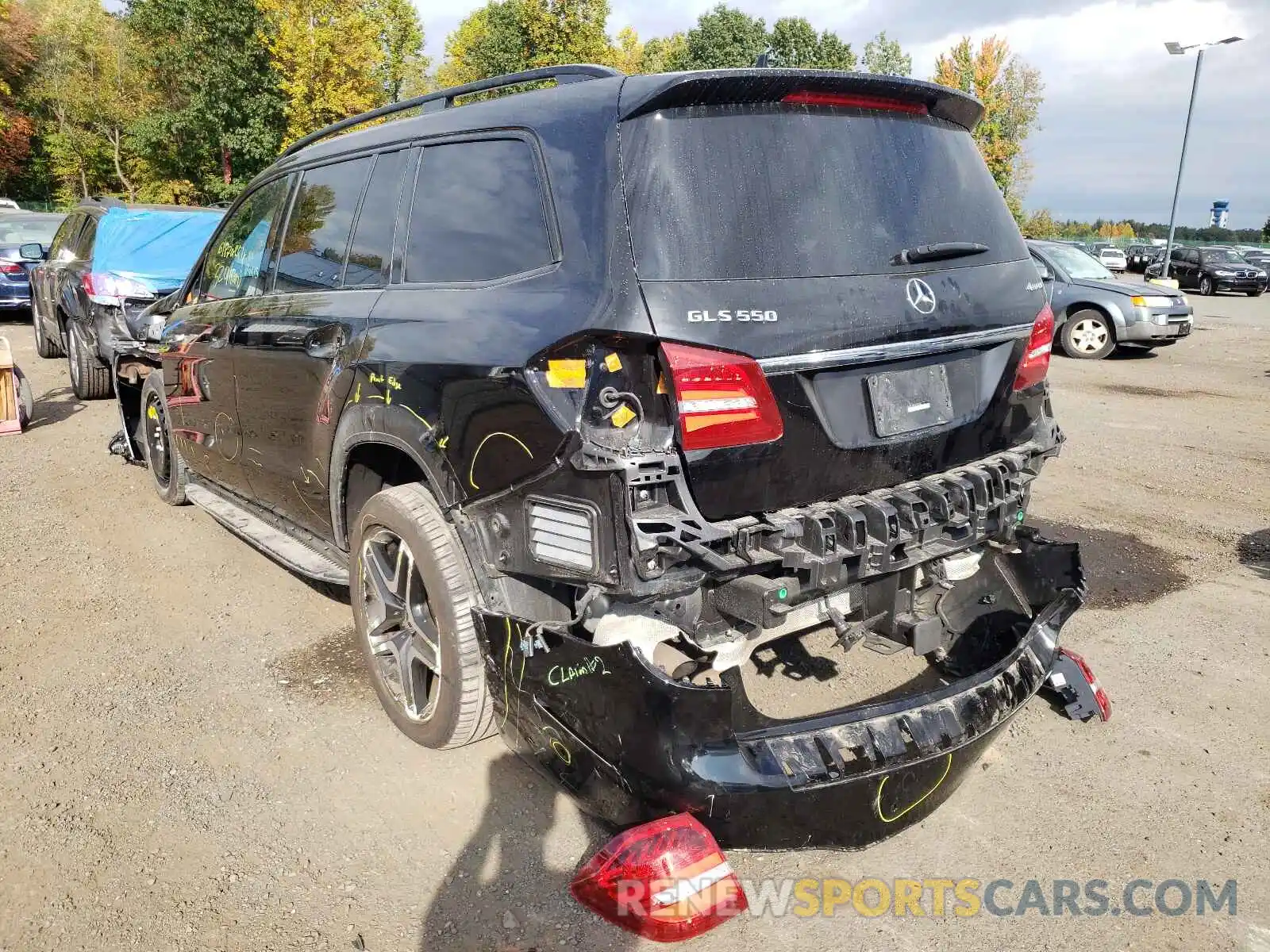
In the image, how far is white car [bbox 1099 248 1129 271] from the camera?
119ft

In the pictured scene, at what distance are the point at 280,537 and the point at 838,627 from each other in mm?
2640

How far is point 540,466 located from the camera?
7.91ft

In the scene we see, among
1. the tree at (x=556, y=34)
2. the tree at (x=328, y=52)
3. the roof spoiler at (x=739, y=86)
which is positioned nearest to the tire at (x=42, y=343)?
the roof spoiler at (x=739, y=86)

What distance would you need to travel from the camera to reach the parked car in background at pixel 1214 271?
94.3ft

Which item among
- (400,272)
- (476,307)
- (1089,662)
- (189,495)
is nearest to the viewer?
(476,307)

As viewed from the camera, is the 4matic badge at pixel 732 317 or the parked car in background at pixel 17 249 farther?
the parked car in background at pixel 17 249

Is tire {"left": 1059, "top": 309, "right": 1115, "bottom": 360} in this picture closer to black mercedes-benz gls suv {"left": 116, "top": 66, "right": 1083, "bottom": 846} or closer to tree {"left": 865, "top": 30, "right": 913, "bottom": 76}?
black mercedes-benz gls suv {"left": 116, "top": 66, "right": 1083, "bottom": 846}

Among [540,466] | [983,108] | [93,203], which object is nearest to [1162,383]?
[983,108]

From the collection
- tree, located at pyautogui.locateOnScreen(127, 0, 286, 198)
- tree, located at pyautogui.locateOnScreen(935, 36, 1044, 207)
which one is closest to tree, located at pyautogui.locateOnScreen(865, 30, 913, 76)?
tree, located at pyautogui.locateOnScreen(935, 36, 1044, 207)

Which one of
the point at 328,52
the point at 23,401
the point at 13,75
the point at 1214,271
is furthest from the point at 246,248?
the point at 13,75

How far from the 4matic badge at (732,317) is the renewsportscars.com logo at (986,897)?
5.12ft

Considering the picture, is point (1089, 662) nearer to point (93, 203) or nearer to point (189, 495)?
point (189, 495)

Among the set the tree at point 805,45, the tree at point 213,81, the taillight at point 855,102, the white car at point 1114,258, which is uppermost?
the tree at point 805,45

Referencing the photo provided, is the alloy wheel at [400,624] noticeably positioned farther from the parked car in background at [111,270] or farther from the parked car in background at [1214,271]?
the parked car in background at [1214,271]
